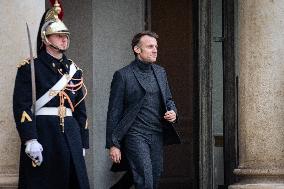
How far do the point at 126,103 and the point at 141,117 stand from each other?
7.6 inches

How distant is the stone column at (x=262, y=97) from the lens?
361 inches

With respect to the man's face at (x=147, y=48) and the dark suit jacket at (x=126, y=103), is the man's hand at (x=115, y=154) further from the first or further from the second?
the man's face at (x=147, y=48)

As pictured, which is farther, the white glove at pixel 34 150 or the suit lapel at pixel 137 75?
the suit lapel at pixel 137 75

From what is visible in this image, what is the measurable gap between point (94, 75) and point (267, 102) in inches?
91.1

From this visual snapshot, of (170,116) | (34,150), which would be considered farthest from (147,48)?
(34,150)

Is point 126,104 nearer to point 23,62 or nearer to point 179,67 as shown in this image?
point 23,62

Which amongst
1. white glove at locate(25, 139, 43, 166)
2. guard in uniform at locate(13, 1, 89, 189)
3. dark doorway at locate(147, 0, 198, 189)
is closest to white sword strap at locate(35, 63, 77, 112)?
guard in uniform at locate(13, 1, 89, 189)

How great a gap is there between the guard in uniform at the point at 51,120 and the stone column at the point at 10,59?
0.36 meters

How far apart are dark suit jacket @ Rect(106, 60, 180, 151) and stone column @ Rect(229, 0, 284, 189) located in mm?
720

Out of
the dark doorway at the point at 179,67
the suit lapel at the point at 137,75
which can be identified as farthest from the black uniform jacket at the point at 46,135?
the dark doorway at the point at 179,67

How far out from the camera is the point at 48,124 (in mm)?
8070

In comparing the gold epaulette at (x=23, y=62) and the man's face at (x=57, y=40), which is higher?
the man's face at (x=57, y=40)

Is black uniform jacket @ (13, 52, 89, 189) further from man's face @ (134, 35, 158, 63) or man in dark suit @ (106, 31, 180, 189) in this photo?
man's face @ (134, 35, 158, 63)

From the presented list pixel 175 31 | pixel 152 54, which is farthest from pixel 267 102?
pixel 175 31
